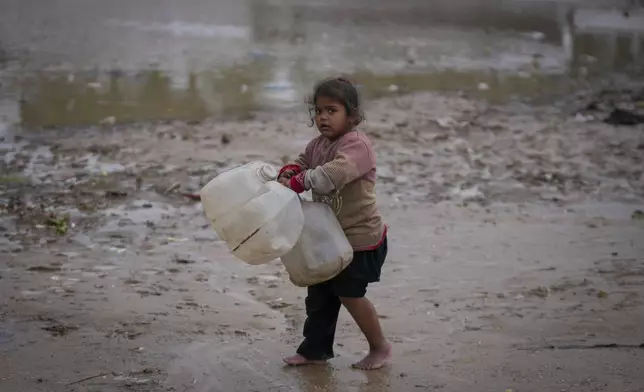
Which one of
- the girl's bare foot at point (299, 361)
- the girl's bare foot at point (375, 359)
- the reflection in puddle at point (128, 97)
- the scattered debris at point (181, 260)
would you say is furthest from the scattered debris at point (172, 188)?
the girl's bare foot at point (375, 359)

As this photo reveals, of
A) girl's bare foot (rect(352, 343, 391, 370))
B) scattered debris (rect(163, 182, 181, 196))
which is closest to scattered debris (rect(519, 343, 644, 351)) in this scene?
girl's bare foot (rect(352, 343, 391, 370))

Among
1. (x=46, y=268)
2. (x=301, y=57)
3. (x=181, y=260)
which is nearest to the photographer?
(x=46, y=268)

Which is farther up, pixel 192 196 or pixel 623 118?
pixel 623 118

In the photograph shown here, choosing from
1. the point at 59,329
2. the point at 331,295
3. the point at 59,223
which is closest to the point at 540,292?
the point at 331,295

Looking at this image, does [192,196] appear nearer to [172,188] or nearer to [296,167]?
[172,188]

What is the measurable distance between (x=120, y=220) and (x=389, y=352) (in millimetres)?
2791

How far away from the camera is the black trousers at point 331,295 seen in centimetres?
414

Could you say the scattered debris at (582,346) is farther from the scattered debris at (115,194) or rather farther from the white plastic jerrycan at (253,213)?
the scattered debris at (115,194)

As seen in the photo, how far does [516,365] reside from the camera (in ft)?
14.3

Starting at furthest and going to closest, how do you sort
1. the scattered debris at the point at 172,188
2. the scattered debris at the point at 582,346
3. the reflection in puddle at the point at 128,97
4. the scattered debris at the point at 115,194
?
the reflection in puddle at the point at 128,97 → the scattered debris at the point at 172,188 → the scattered debris at the point at 115,194 → the scattered debris at the point at 582,346

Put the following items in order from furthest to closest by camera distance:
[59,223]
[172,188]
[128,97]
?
1. [128,97]
2. [172,188]
3. [59,223]

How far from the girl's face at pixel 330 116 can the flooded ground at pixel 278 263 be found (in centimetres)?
106

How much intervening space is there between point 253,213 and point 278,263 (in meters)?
2.08

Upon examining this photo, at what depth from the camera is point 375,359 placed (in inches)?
171
